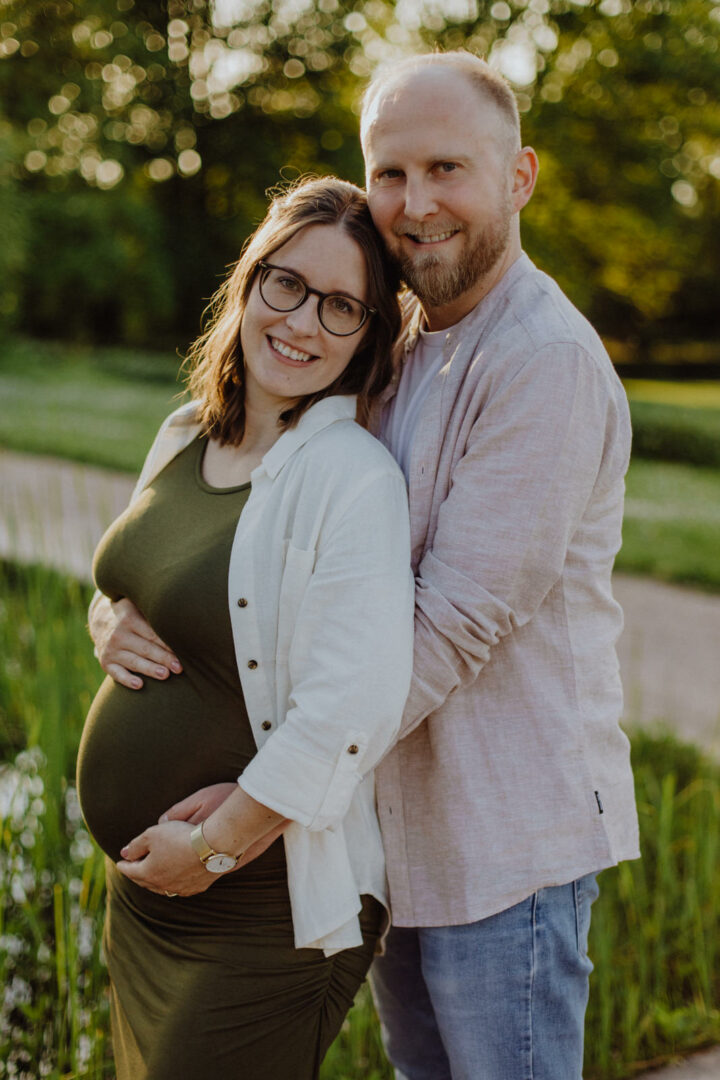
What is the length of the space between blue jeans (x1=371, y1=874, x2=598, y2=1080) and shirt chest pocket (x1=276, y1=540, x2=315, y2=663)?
58 cm

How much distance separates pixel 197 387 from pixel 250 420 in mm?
284

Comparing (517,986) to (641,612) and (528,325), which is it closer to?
(528,325)

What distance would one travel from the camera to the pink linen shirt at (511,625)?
164 cm

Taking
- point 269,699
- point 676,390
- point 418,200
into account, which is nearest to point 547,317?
point 418,200

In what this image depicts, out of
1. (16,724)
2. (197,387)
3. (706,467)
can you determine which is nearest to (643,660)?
(16,724)

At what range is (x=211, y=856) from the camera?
1634mm

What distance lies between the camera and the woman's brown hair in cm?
183

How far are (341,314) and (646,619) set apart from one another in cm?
482

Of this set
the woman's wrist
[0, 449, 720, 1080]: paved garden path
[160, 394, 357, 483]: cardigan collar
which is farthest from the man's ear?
[0, 449, 720, 1080]: paved garden path

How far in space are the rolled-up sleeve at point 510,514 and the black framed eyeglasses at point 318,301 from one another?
33 cm

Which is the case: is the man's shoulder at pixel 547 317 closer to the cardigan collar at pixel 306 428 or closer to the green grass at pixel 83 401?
the cardigan collar at pixel 306 428

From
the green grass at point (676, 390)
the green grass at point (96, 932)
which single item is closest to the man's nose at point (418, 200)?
the green grass at point (96, 932)

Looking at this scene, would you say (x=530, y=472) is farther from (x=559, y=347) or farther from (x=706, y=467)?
(x=706, y=467)

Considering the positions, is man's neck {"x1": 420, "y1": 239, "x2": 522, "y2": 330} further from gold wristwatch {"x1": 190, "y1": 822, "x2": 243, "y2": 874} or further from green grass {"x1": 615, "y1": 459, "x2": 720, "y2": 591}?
green grass {"x1": 615, "y1": 459, "x2": 720, "y2": 591}
